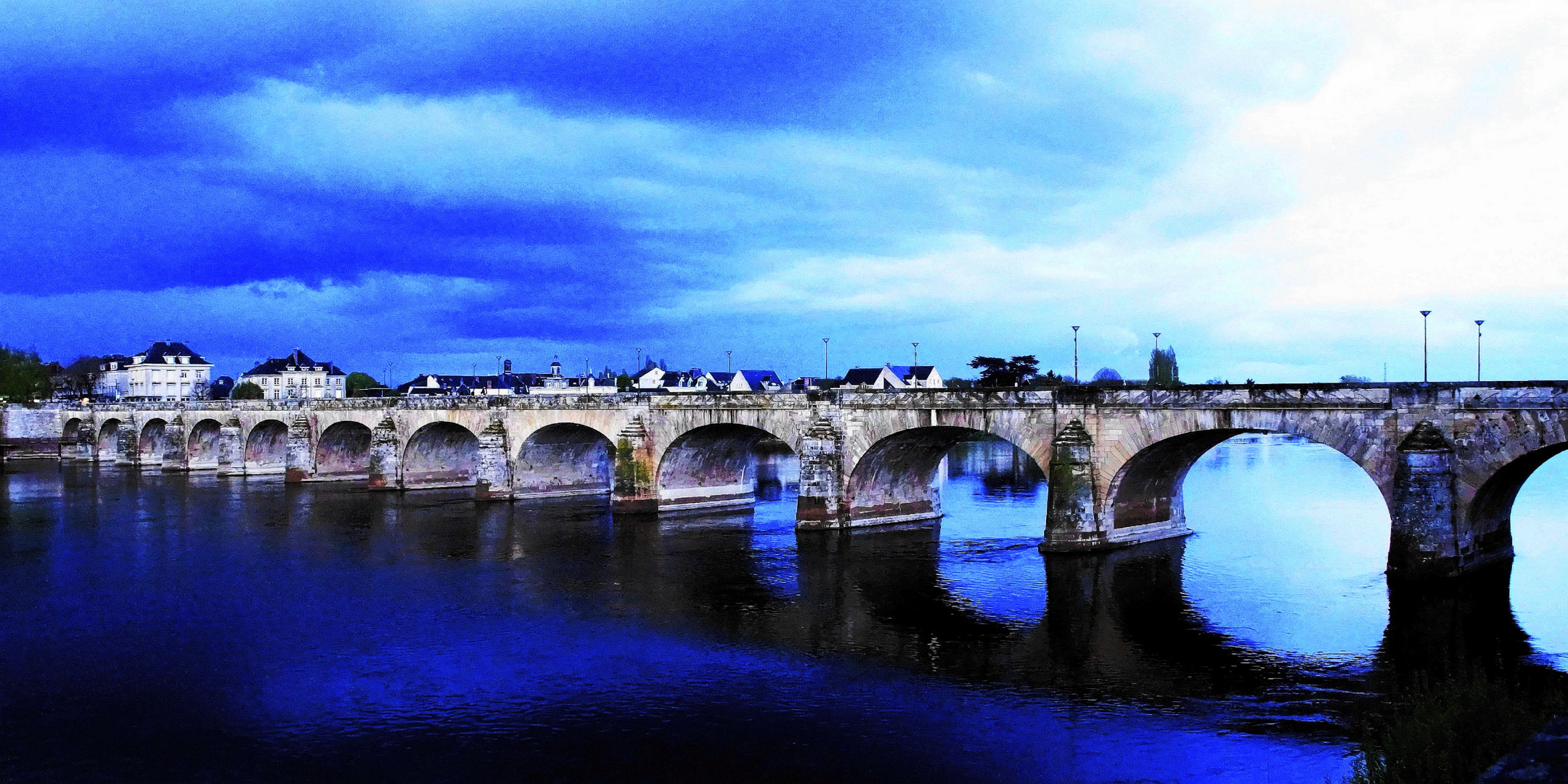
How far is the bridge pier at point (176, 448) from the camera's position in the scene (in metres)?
86.9

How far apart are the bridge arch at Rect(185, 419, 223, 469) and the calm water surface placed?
4597cm

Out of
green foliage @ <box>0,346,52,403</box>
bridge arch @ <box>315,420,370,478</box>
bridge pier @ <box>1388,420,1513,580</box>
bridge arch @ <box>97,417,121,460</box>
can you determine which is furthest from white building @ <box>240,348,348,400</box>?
bridge pier @ <box>1388,420,1513,580</box>

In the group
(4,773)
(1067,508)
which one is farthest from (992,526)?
(4,773)

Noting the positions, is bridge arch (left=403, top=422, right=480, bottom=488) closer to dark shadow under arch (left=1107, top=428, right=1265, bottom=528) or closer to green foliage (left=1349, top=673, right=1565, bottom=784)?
dark shadow under arch (left=1107, top=428, right=1265, bottom=528)

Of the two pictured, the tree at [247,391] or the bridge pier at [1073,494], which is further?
the tree at [247,391]

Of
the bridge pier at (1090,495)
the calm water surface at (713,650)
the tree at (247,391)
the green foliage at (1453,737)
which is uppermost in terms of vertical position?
the tree at (247,391)

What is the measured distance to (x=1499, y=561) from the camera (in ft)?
102

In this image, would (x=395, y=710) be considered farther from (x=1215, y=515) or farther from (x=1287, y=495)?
(x=1287, y=495)

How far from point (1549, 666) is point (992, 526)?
2401 centimetres

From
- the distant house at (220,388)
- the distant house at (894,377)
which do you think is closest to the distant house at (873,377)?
the distant house at (894,377)

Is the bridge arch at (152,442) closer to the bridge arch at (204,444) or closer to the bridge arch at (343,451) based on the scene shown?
the bridge arch at (204,444)

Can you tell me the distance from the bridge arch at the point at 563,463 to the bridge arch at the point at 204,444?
43795 millimetres

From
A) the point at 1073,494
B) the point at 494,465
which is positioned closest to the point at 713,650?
the point at 1073,494

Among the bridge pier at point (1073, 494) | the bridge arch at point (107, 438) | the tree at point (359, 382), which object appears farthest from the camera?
the tree at point (359, 382)
